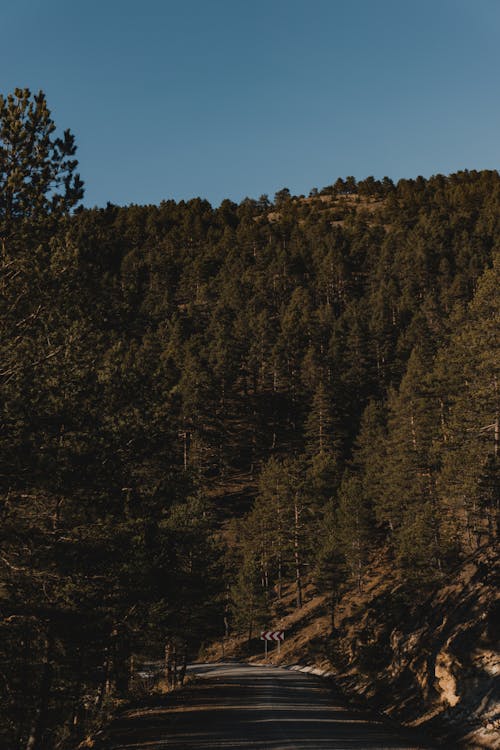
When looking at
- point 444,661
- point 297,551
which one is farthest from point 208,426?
point 444,661

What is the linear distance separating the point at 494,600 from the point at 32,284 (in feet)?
45.4

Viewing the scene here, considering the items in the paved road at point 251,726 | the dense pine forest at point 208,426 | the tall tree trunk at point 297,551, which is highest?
the dense pine forest at point 208,426

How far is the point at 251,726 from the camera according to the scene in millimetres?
13336

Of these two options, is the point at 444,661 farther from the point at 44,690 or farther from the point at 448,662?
the point at 44,690

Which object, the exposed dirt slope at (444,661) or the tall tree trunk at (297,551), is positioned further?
the tall tree trunk at (297,551)

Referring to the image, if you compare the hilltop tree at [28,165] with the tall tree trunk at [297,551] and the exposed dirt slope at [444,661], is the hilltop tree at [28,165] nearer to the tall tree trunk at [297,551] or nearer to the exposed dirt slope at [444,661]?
the exposed dirt slope at [444,661]

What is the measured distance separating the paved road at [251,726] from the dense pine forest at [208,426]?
207 centimetres

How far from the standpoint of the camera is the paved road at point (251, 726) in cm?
1130

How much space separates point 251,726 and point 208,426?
69.7 meters

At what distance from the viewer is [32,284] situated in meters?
11.1

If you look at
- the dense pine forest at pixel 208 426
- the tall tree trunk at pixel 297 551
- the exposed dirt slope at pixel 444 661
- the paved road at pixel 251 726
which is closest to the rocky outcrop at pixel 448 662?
the exposed dirt slope at pixel 444 661

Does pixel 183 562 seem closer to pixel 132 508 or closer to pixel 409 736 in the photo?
pixel 132 508

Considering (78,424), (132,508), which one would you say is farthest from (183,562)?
(78,424)

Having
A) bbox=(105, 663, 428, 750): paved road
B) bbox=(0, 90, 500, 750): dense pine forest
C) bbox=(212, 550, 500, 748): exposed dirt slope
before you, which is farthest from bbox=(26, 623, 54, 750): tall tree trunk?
bbox=(212, 550, 500, 748): exposed dirt slope
